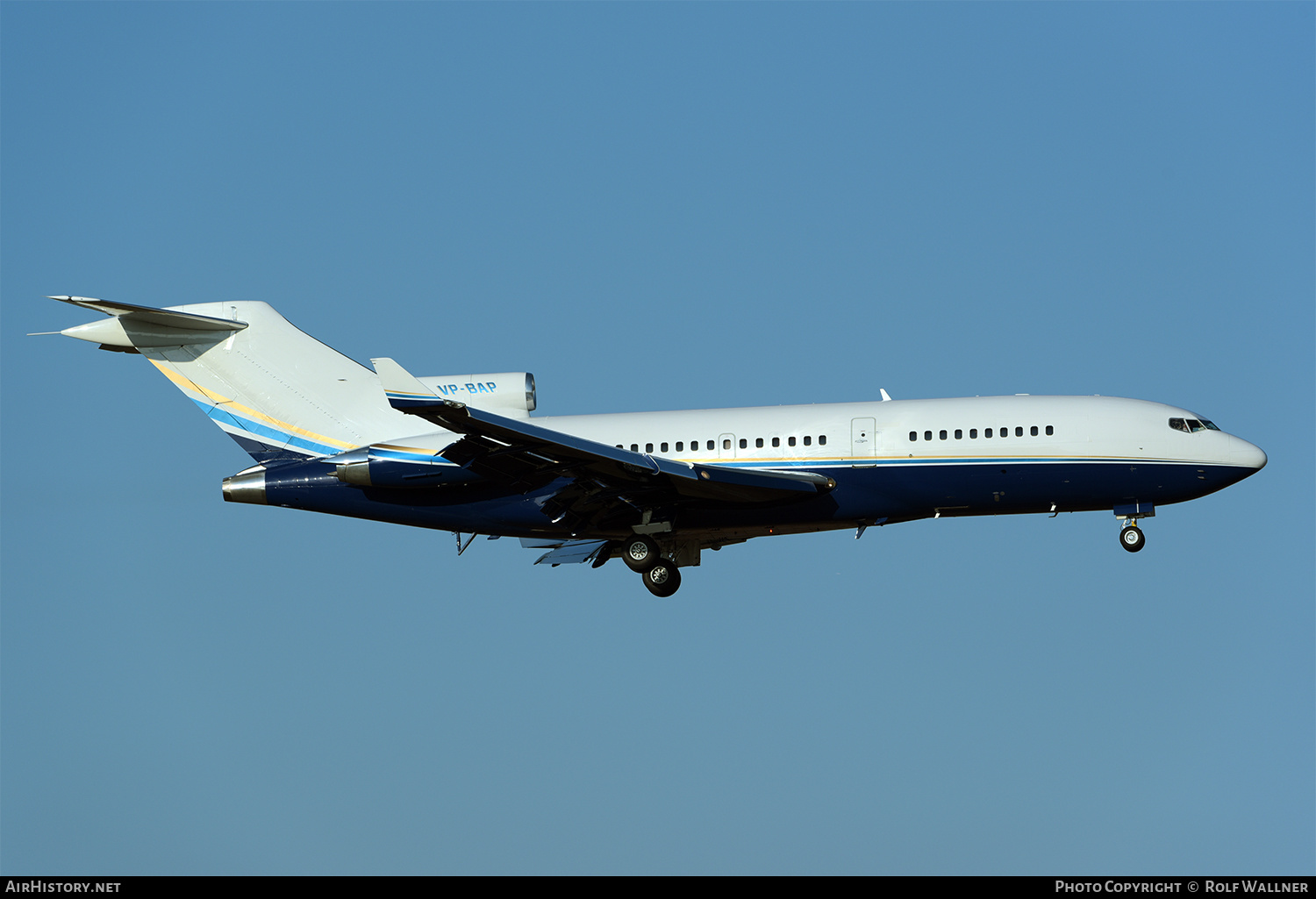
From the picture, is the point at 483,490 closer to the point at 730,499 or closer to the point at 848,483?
the point at 730,499

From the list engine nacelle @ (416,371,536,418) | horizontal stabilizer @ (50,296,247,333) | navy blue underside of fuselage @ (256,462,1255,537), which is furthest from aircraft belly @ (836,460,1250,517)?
horizontal stabilizer @ (50,296,247,333)

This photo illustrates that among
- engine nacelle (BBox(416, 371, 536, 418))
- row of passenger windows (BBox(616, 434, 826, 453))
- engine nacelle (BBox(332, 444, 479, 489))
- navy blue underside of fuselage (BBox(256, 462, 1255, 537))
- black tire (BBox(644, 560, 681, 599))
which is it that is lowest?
black tire (BBox(644, 560, 681, 599))

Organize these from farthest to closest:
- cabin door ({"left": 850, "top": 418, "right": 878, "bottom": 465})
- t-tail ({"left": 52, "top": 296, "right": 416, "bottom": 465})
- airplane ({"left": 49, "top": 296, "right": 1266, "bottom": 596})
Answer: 1. t-tail ({"left": 52, "top": 296, "right": 416, "bottom": 465})
2. cabin door ({"left": 850, "top": 418, "right": 878, "bottom": 465})
3. airplane ({"left": 49, "top": 296, "right": 1266, "bottom": 596})

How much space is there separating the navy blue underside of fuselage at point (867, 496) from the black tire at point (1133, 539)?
2.24 feet

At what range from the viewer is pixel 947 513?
105ft

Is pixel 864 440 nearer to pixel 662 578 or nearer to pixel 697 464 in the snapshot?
pixel 697 464

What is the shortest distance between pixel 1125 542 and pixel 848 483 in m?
→ 5.98

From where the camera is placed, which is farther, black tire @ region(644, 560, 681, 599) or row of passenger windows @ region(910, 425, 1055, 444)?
Result: black tire @ region(644, 560, 681, 599)

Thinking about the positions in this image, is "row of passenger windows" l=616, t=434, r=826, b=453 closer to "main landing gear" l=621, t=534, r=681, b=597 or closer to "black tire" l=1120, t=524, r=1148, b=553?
"main landing gear" l=621, t=534, r=681, b=597

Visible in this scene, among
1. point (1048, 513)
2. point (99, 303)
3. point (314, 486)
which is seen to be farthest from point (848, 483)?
point (99, 303)

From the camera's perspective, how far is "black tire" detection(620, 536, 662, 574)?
3309 cm

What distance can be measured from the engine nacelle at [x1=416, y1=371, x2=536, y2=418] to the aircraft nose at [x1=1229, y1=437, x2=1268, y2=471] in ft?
47.8

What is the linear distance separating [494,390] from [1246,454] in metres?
15.6
